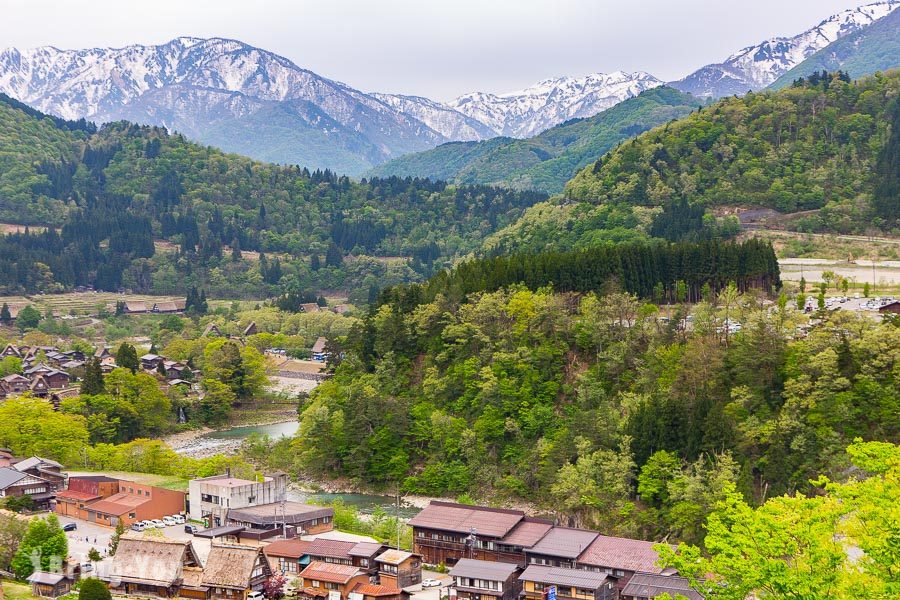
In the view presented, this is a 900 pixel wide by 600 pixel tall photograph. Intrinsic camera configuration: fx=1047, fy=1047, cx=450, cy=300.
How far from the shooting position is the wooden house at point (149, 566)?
31.4 meters

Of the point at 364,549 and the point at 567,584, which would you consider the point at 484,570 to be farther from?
the point at 364,549

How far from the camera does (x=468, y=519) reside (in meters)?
36.0

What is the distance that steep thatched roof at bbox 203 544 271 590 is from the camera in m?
30.8

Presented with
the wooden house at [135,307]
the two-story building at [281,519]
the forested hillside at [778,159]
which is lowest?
the two-story building at [281,519]

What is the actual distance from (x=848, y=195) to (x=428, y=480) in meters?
40.9

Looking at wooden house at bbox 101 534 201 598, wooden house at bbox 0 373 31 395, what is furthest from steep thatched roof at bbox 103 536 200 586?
wooden house at bbox 0 373 31 395

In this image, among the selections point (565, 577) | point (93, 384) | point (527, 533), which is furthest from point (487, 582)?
point (93, 384)

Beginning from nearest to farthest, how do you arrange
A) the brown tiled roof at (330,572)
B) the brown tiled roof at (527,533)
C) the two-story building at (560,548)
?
the brown tiled roof at (330,572) < the two-story building at (560,548) < the brown tiled roof at (527,533)

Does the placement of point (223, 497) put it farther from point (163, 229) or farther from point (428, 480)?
point (163, 229)

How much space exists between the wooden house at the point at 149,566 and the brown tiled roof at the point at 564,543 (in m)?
10.7

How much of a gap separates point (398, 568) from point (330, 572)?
2.04m

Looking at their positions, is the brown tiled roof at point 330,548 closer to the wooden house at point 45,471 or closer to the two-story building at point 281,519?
the two-story building at point 281,519

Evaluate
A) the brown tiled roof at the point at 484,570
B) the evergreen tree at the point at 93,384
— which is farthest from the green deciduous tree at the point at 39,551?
the evergreen tree at the point at 93,384

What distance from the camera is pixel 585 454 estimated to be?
41.8 m
